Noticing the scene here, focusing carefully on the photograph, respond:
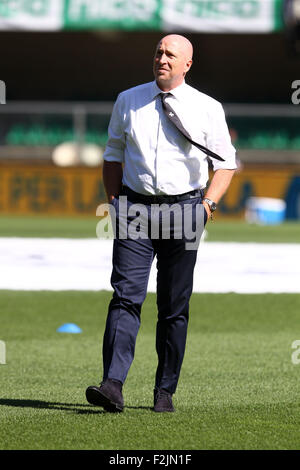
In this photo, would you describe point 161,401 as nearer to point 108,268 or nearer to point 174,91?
point 174,91

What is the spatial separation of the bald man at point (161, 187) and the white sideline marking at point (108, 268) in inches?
268

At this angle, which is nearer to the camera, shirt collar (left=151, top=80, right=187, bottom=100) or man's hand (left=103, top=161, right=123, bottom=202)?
shirt collar (left=151, top=80, right=187, bottom=100)

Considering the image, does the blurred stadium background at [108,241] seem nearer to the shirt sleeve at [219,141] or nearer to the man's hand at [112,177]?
the man's hand at [112,177]

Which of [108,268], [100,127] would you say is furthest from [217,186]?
[100,127]

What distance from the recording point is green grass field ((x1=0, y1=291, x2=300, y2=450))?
5305 millimetres

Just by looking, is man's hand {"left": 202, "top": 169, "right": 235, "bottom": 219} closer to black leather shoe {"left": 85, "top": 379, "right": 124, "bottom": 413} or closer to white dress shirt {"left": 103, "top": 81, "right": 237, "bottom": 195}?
white dress shirt {"left": 103, "top": 81, "right": 237, "bottom": 195}

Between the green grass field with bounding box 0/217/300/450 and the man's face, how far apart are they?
5.97 ft

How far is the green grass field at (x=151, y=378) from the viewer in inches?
209

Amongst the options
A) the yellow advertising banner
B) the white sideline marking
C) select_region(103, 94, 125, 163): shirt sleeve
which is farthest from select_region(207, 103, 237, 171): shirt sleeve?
the yellow advertising banner

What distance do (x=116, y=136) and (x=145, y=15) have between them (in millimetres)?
20694

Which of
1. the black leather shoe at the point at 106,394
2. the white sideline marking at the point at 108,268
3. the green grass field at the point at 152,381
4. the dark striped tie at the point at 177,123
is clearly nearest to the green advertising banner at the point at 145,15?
the white sideline marking at the point at 108,268

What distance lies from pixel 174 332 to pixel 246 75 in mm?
26016
